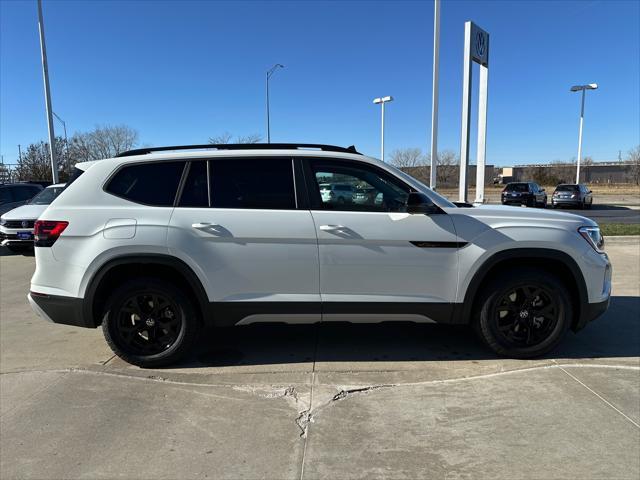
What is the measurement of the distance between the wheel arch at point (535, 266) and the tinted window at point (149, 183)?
273cm

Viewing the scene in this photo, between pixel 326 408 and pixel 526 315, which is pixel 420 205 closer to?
pixel 526 315

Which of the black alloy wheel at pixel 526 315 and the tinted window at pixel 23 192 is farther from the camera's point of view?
the tinted window at pixel 23 192

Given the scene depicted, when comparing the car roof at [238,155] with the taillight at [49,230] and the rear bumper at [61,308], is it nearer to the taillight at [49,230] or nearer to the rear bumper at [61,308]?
the taillight at [49,230]

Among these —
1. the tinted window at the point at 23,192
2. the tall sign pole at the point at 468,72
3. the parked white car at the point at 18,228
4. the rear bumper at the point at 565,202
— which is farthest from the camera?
the rear bumper at the point at 565,202

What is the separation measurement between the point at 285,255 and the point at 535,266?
2.24 meters

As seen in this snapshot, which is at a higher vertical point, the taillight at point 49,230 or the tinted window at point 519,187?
the tinted window at point 519,187

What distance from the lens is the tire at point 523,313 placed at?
402 centimetres

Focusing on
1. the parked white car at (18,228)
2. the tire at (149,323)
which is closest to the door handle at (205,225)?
the tire at (149,323)

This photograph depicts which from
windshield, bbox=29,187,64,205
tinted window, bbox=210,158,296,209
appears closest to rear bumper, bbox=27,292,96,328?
tinted window, bbox=210,158,296,209

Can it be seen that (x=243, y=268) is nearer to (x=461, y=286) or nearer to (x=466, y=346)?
(x=461, y=286)

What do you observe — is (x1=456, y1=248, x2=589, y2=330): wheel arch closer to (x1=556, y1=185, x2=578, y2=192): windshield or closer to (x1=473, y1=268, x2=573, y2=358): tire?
(x1=473, y1=268, x2=573, y2=358): tire

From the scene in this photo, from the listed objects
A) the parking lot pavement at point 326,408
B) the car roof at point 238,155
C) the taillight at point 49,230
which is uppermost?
the car roof at point 238,155

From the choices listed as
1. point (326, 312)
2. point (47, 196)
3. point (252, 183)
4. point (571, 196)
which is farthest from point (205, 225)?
point (571, 196)

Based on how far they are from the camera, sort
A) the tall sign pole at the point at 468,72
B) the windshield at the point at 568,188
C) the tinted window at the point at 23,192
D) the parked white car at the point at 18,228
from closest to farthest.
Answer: the parked white car at the point at 18,228, the tinted window at the point at 23,192, the tall sign pole at the point at 468,72, the windshield at the point at 568,188
